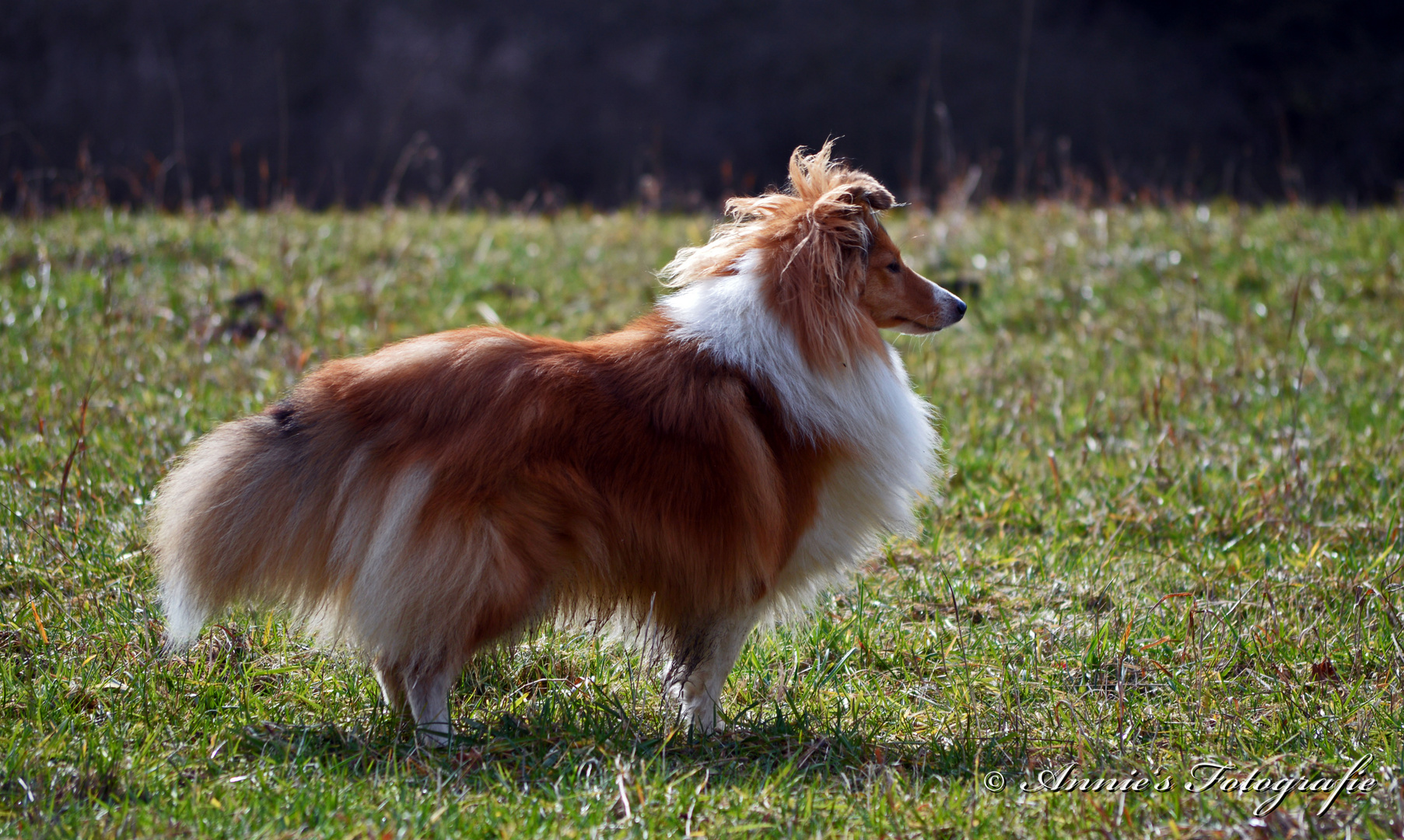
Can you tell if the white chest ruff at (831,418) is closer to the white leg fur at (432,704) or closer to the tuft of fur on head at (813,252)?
the tuft of fur on head at (813,252)

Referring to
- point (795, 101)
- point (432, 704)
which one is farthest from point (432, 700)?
point (795, 101)

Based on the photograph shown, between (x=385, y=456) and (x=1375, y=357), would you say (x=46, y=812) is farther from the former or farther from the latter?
(x=1375, y=357)

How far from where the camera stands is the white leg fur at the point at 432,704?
2738mm

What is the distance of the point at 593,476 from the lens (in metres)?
2.73

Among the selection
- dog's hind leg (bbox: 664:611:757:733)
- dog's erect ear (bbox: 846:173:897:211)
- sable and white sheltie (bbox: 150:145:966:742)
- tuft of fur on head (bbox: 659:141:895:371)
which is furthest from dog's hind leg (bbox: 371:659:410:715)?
dog's erect ear (bbox: 846:173:897:211)

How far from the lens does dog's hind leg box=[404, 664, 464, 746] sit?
273 cm

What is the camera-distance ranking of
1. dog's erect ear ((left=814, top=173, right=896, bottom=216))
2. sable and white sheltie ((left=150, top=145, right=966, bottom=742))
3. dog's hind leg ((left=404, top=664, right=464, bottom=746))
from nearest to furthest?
sable and white sheltie ((left=150, top=145, right=966, bottom=742)) < dog's hind leg ((left=404, top=664, right=464, bottom=746)) < dog's erect ear ((left=814, top=173, right=896, bottom=216))

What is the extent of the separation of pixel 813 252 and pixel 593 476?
93cm

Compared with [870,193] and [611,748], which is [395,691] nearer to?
[611,748]

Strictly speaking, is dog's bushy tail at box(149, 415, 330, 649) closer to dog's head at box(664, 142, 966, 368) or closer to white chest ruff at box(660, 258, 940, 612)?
white chest ruff at box(660, 258, 940, 612)

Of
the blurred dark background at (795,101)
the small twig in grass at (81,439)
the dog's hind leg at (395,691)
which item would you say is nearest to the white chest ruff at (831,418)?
the dog's hind leg at (395,691)

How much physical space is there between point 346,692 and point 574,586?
2.96ft

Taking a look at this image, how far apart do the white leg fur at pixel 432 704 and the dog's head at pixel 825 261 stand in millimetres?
1321

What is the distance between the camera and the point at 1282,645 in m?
3.57
